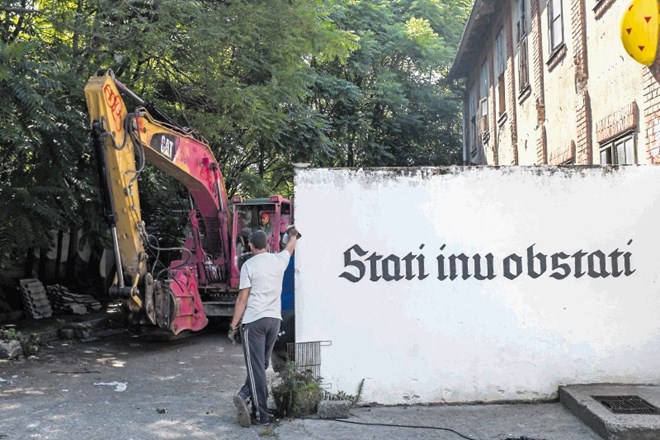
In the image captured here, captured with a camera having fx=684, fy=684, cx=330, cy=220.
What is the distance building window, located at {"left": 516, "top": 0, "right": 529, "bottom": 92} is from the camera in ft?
48.1

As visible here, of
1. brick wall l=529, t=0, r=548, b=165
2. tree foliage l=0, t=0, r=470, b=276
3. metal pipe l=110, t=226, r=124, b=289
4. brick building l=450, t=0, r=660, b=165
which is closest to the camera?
brick building l=450, t=0, r=660, b=165

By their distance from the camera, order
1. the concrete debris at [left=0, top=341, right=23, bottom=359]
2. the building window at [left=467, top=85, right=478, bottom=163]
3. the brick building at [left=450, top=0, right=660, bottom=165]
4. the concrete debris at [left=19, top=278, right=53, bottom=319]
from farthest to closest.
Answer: the building window at [left=467, top=85, right=478, bottom=163] < the concrete debris at [left=19, top=278, right=53, bottom=319] < the concrete debris at [left=0, top=341, right=23, bottom=359] < the brick building at [left=450, top=0, right=660, bottom=165]

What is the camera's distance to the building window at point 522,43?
14.6 metres

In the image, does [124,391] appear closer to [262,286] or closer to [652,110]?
[262,286]

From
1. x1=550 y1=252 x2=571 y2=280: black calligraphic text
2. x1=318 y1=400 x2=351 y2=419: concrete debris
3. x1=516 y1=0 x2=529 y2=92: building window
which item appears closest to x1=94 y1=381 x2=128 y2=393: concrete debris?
x1=318 y1=400 x2=351 y2=419: concrete debris

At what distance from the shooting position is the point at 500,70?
58.4 feet

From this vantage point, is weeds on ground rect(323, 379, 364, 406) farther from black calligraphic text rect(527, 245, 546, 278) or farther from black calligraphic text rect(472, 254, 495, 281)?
black calligraphic text rect(527, 245, 546, 278)

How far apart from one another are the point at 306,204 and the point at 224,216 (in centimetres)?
577

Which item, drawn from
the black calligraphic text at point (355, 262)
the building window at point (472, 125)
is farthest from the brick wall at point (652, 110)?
the building window at point (472, 125)

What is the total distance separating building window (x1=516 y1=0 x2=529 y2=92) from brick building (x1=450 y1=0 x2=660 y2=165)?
22 mm

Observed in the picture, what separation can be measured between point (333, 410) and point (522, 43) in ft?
36.2

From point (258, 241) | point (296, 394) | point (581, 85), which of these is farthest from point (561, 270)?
point (581, 85)

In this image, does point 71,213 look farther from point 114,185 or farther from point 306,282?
point 306,282

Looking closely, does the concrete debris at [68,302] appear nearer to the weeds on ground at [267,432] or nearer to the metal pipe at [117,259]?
the metal pipe at [117,259]
